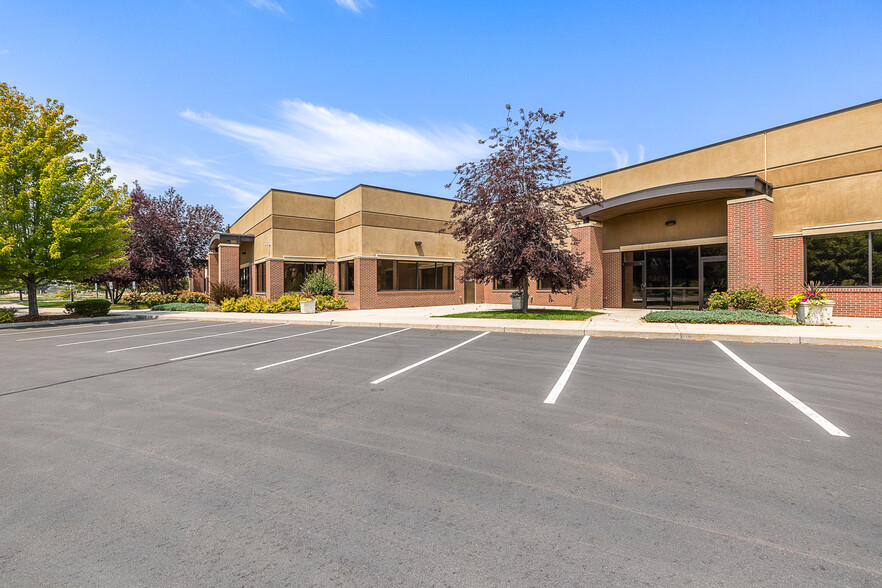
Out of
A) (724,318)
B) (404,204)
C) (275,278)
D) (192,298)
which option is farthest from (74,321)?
(724,318)

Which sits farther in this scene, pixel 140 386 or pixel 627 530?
pixel 140 386

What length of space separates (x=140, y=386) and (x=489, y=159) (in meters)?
14.6

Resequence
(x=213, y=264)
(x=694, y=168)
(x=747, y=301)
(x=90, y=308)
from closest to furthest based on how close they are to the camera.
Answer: (x=747, y=301), (x=694, y=168), (x=90, y=308), (x=213, y=264)

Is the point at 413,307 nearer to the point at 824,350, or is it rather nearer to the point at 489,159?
the point at 489,159

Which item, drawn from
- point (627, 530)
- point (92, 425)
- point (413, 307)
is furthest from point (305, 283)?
point (627, 530)

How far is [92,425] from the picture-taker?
4.73 m

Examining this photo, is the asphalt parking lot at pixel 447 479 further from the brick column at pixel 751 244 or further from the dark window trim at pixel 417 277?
the dark window trim at pixel 417 277

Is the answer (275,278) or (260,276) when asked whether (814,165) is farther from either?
(260,276)

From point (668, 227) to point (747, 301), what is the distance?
5.54 m

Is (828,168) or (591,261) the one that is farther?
(591,261)

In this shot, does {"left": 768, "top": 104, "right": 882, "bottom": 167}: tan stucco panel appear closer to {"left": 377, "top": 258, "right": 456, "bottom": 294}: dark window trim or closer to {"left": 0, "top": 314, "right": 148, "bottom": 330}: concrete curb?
{"left": 377, "top": 258, "right": 456, "bottom": 294}: dark window trim

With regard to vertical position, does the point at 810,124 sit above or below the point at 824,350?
above

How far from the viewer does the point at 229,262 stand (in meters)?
32.2

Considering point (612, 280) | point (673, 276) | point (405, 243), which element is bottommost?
point (612, 280)
